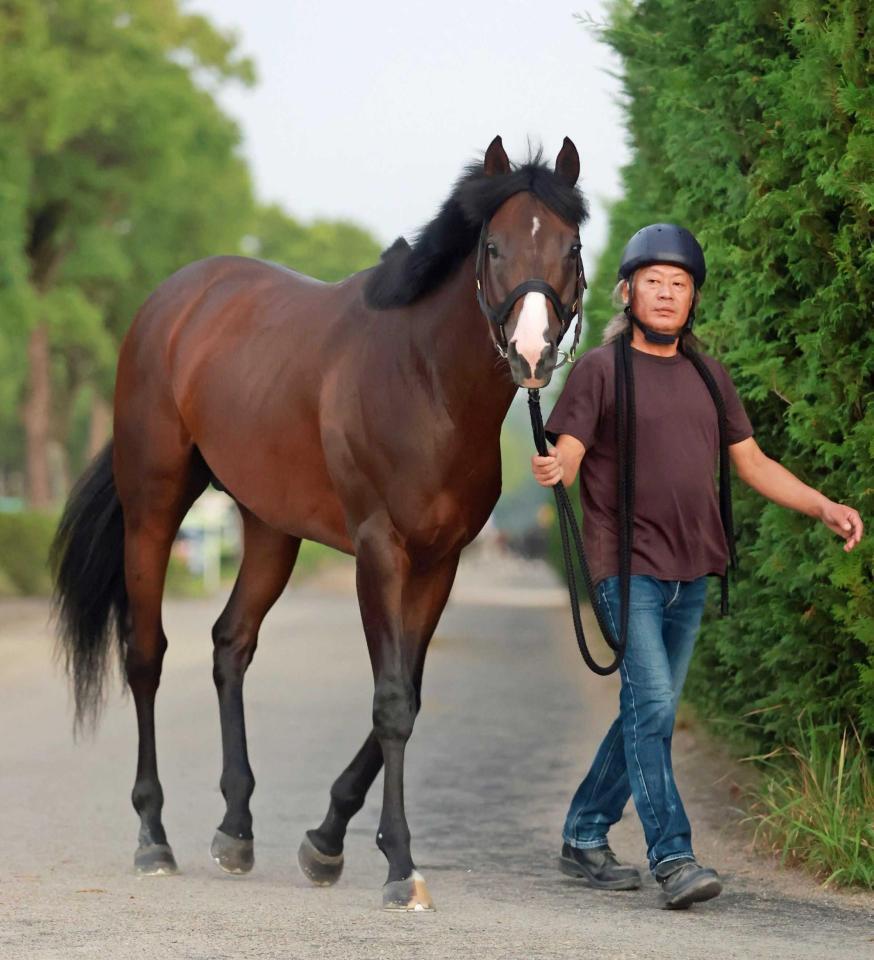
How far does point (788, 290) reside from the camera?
670 centimetres

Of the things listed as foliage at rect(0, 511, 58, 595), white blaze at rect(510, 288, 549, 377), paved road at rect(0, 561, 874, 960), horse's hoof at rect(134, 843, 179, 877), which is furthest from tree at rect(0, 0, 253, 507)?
white blaze at rect(510, 288, 549, 377)

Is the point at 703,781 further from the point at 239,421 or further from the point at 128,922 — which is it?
the point at 128,922

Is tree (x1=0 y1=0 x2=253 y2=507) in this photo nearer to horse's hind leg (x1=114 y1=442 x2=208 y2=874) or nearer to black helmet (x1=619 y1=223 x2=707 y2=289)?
horse's hind leg (x1=114 y1=442 x2=208 y2=874)

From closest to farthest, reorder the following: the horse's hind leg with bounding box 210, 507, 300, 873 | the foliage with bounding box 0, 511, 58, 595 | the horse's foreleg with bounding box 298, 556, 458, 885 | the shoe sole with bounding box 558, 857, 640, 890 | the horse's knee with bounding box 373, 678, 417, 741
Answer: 1. the horse's knee with bounding box 373, 678, 417, 741
2. the shoe sole with bounding box 558, 857, 640, 890
3. the horse's foreleg with bounding box 298, 556, 458, 885
4. the horse's hind leg with bounding box 210, 507, 300, 873
5. the foliage with bounding box 0, 511, 58, 595

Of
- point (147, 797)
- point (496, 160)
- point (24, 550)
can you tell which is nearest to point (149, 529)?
point (147, 797)

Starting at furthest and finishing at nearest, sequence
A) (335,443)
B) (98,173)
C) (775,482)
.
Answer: (98,173), (335,443), (775,482)

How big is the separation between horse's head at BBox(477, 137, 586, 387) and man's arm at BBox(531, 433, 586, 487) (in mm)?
371

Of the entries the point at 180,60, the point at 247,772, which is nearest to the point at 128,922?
the point at 247,772

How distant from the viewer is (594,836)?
609 centimetres

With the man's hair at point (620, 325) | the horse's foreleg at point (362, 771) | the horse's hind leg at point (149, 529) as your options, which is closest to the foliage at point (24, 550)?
the horse's hind leg at point (149, 529)

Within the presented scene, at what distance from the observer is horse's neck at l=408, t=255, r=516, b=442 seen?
5.64 metres

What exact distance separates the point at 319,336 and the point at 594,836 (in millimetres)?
2034

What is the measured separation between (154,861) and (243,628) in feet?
3.59

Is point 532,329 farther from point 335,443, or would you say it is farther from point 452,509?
point 335,443
